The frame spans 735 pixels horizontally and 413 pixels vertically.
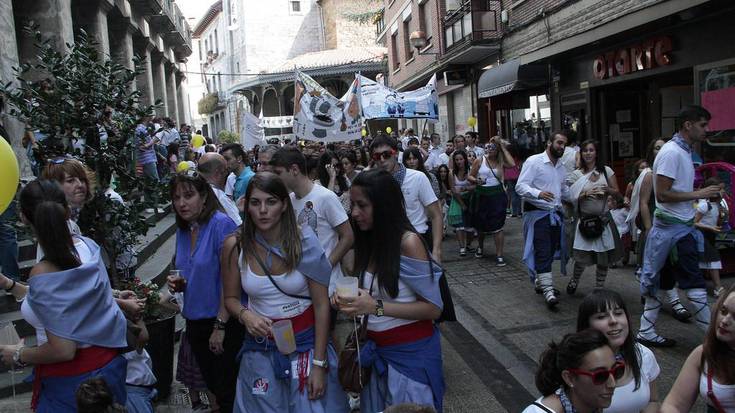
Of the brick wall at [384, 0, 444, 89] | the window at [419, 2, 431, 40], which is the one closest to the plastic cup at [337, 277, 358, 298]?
the brick wall at [384, 0, 444, 89]

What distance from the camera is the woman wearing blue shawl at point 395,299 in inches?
117

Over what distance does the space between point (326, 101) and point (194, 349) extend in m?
8.67

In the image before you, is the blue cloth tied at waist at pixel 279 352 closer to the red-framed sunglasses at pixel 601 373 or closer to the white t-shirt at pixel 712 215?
the red-framed sunglasses at pixel 601 373

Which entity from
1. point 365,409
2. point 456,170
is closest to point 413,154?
point 456,170

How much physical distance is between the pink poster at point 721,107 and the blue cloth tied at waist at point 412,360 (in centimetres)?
824

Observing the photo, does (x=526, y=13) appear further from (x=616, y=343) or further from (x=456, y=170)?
(x=616, y=343)

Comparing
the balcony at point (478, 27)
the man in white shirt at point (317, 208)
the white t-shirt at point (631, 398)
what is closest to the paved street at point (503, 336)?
the man in white shirt at point (317, 208)

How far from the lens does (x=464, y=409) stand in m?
4.48

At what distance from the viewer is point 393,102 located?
14.9 metres

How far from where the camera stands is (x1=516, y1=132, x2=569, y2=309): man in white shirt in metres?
6.83

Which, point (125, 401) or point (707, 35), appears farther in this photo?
point (707, 35)

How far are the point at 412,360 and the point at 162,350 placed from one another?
2607 mm

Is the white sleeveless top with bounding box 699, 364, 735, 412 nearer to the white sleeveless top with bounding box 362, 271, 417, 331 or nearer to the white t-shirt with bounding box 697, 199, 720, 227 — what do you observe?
the white sleeveless top with bounding box 362, 271, 417, 331

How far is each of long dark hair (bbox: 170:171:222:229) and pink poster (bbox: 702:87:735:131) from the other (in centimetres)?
839
